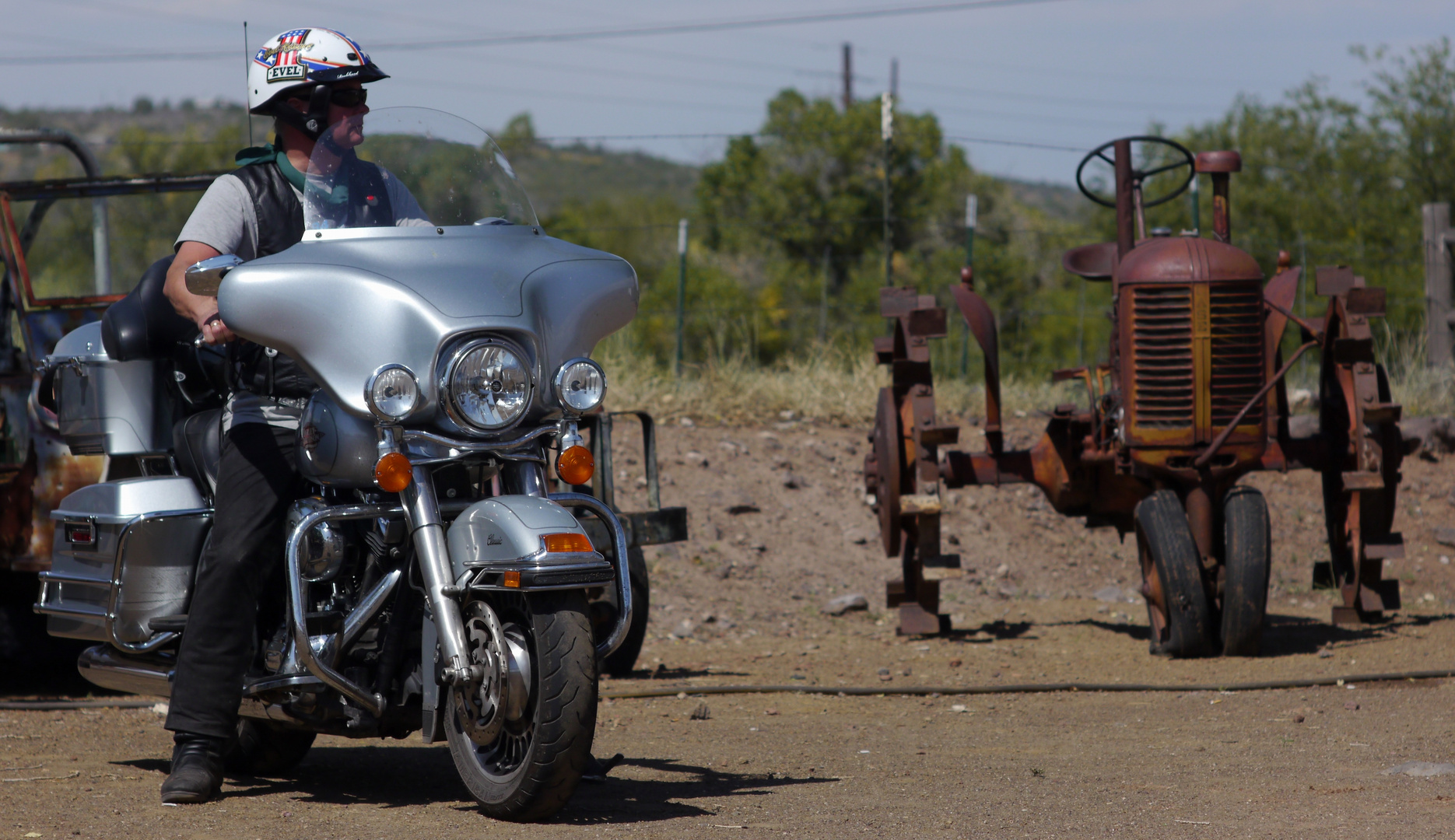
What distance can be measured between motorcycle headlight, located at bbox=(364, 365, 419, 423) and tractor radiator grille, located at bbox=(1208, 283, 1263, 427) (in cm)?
450

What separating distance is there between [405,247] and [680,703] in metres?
2.89

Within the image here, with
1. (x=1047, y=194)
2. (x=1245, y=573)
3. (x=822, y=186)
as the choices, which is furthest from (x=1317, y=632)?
(x=1047, y=194)

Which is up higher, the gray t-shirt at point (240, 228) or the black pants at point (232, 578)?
the gray t-shirt at point (240, 228)

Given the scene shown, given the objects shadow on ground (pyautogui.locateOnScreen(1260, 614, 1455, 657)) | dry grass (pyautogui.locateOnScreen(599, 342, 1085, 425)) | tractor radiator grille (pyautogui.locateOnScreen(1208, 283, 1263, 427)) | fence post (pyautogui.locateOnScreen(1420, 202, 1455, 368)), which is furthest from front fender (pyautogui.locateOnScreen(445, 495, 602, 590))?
fence post (pyautogui.locateOnScreen(1420, 202, 1455, 368))

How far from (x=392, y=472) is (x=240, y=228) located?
3.46ft

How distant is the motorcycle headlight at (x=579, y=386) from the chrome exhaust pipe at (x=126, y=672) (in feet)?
4.57

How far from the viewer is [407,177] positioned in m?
4.41

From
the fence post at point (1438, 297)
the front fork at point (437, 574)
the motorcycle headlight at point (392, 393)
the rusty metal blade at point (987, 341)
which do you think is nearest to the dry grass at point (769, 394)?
the fence post at point (1438, 297)

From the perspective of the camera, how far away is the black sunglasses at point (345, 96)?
451cm

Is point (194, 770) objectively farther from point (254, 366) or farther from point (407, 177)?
point (407, 177)

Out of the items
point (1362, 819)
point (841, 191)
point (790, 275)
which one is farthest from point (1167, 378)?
point (841, 191)

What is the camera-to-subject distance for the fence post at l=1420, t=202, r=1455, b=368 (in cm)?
1411

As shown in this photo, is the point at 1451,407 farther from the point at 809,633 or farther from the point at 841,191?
the point at 841,191

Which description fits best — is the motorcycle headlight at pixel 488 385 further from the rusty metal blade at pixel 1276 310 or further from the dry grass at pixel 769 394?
the dry grass at pixel 769 394
